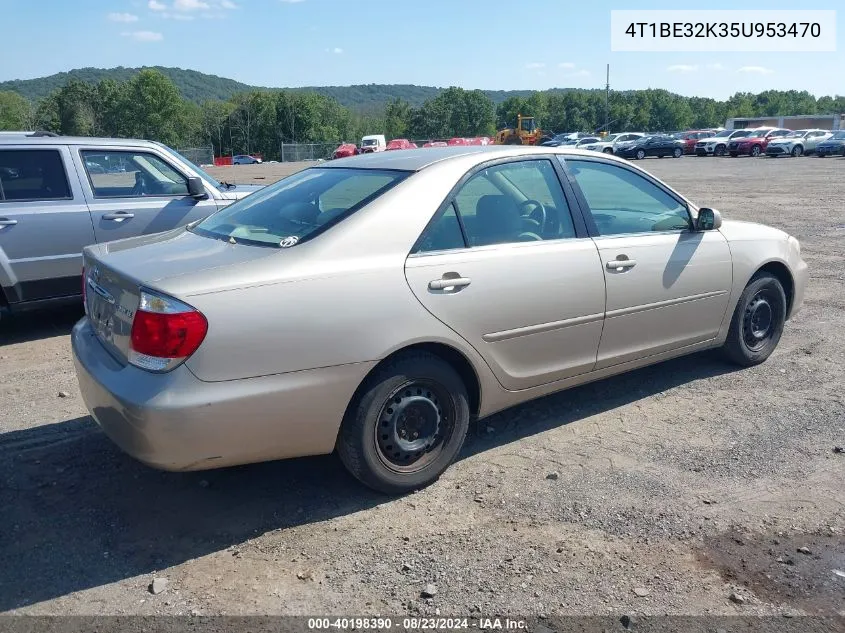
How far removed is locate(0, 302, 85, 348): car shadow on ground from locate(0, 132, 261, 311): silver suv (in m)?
0.32

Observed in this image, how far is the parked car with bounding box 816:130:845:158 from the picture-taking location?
44031mm

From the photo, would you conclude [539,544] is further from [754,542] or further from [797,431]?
[797,431]

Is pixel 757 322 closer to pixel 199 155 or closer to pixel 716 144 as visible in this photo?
pixel 716 144

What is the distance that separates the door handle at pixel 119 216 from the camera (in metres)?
6.88

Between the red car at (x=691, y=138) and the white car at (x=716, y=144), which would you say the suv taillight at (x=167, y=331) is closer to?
the white car at (x=716, y=144)

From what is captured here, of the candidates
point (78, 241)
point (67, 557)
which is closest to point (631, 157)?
point (78, 241)

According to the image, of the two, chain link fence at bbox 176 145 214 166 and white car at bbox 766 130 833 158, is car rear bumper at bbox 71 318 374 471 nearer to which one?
white car at bbox 766 130 833 158

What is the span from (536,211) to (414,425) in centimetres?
146

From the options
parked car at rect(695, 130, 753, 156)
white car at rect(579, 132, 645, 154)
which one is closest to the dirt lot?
white car at rect(579, 132, 645, 154)

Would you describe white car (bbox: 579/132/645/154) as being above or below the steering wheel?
above

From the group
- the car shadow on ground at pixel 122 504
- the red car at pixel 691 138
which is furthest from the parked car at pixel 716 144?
the car shadow on ground at pixel 122 504

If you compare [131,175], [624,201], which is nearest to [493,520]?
[624,201]

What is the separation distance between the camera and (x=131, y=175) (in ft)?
23.7

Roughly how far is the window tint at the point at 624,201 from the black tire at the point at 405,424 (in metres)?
1.50
